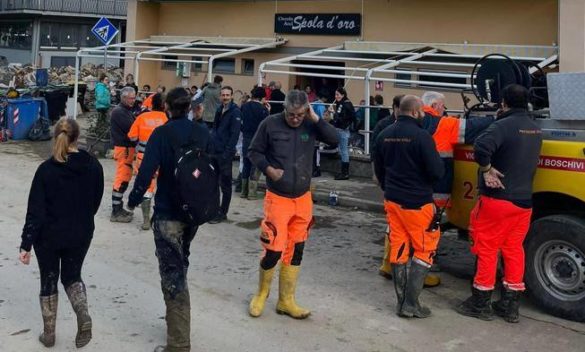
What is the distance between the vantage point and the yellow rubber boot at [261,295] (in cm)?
559

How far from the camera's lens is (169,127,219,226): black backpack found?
4672mm

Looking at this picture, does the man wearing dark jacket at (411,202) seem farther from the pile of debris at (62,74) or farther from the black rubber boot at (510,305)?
the pile of debris at (62,74)

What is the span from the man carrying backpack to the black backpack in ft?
0.06

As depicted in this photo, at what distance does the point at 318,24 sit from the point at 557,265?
39.8ft

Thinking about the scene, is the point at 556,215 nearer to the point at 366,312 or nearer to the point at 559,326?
the point at 559,326

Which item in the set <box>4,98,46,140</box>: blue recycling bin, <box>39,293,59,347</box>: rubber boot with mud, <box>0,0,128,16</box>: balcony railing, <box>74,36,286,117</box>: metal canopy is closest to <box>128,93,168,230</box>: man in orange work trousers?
<box>39,293,59,347</box>: rubber boot with mud

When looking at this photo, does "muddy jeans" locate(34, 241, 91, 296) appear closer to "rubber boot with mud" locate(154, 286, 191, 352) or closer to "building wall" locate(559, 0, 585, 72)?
"rubber boot with mud" locate(154, 286, 191, 352)

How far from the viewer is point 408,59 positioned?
1350 cm

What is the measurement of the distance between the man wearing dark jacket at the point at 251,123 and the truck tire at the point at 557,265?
566cm

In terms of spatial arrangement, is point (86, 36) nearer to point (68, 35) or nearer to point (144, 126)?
point (68, 35)

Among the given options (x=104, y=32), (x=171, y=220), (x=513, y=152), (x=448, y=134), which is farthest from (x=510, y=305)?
(x=104, y=32)

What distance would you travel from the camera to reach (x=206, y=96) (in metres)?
12.6

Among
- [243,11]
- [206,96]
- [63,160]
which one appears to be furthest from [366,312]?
[243,11]

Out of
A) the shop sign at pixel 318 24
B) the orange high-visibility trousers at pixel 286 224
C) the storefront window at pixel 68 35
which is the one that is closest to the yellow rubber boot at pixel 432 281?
the orange high-visibility trousers at pixel 286 224
